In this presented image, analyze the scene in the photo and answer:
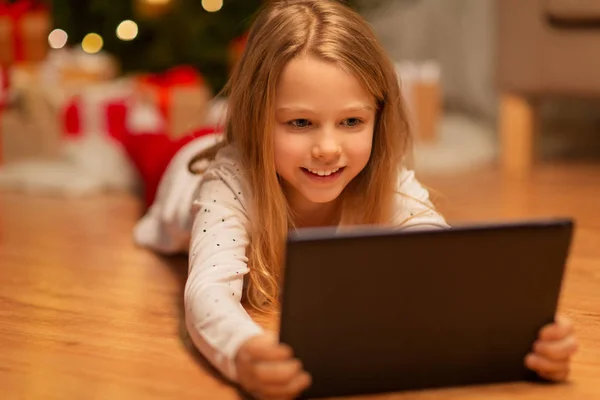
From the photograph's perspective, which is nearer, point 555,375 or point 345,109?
point 555,375

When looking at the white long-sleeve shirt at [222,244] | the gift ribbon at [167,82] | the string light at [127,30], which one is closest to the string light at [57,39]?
the string light at [127,30]

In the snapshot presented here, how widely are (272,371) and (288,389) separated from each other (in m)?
0.02

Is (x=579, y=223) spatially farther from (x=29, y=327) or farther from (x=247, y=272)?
(x=29, y=327)

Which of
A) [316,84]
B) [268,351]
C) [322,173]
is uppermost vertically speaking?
[316,84]

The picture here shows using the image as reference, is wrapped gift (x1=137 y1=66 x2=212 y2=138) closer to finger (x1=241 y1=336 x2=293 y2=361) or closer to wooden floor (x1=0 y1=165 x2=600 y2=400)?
wooden floor (x1=0 y1=165 x2=600 y2=400)

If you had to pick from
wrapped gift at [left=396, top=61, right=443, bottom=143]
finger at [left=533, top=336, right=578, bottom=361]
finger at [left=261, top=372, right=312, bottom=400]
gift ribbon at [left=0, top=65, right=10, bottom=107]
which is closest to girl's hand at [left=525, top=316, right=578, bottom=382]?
finger at [left=533, top=336, right=578, bottom=361]

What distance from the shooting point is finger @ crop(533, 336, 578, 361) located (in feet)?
3.03

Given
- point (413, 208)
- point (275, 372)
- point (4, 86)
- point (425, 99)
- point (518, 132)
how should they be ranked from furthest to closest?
point (425, 99) < point (518, 132) < point (4, 86) < point (413, 208) < point (275, 372)

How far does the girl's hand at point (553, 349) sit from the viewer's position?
3.02 ft

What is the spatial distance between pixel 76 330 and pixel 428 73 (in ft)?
5.74

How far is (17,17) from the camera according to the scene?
2414mm

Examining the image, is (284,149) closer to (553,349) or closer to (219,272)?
(219,272)

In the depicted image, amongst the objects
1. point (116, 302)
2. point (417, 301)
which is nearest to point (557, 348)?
point (417, 301)

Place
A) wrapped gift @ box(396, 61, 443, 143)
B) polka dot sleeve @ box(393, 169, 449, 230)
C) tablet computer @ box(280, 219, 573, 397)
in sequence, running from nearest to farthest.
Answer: tablet computer @ box(280, 219, 573, 397)
polka dot sleeve @ box(393, 169, 449, 230)
wrapped gift @ box(396, 61, 443, 143)
